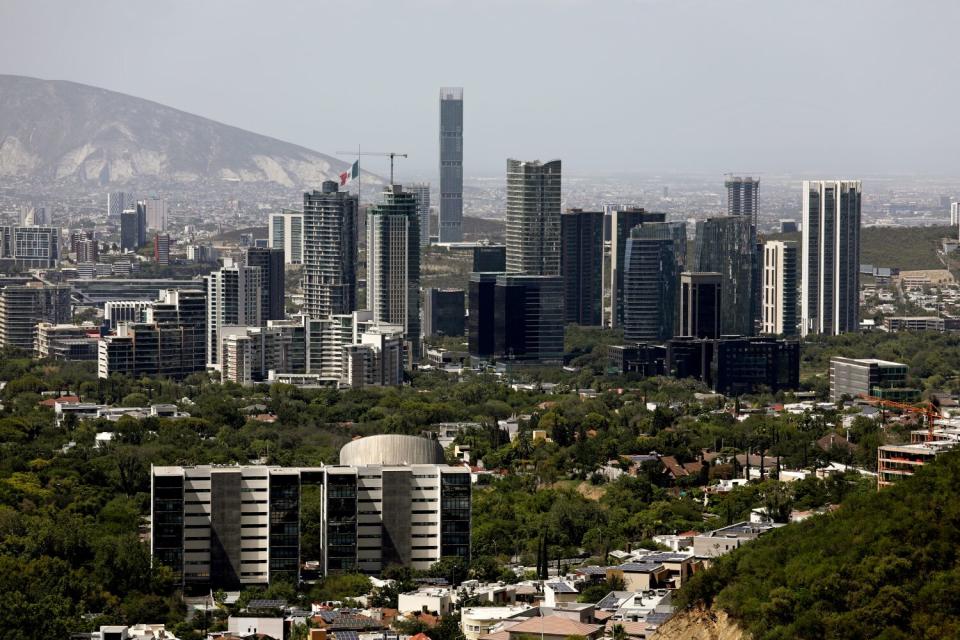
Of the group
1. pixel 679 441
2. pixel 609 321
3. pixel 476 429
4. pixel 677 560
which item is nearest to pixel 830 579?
pixel 677 560

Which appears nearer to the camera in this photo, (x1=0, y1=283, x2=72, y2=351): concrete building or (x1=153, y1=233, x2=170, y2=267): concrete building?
(x1=0, y1=283, x2=72, y2=351): concrete building

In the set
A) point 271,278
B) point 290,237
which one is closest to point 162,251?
point 290,237

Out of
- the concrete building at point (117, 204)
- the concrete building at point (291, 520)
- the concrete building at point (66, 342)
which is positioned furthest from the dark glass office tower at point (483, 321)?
the concrete building at point (117, 204)

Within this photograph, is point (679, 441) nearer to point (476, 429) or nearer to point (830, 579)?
point (476, 429)

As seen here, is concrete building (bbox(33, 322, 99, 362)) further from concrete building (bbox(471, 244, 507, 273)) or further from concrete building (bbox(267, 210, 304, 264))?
concrete building (bbox(267, 210, 304, 264))

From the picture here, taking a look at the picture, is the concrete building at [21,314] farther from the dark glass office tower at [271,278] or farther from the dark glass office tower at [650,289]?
the dark glass office tower at [650,289]

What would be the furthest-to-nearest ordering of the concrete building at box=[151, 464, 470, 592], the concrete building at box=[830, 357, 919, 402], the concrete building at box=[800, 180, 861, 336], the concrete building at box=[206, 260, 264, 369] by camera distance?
the concrete building at box=[800, 180, 861, 336]
the concrete building at box=[206, 260, 264, 369]
the concrete building at box=[830, 357, 919, 402]
the concrete building at box=[151, 464, 470, 592]

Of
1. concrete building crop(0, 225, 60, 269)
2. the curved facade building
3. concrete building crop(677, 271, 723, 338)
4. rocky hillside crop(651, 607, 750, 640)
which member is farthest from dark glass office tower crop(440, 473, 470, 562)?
concrete building crop(0, 225, 60, 269)
